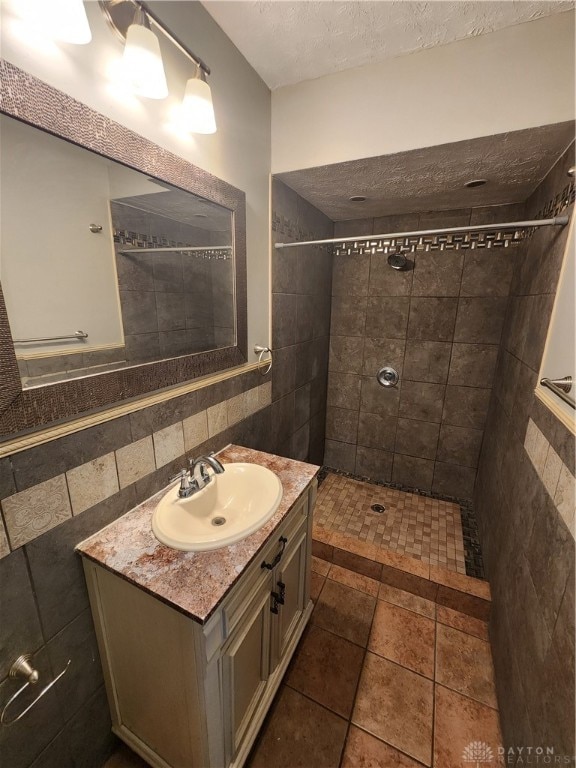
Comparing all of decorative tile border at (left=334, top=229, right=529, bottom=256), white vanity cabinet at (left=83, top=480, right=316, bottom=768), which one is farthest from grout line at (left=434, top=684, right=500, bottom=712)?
decorative tile border at (left=334, top=229, right=529, bottom=256)

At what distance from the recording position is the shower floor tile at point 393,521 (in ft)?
6.41

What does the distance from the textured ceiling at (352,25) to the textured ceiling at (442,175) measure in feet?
1.10

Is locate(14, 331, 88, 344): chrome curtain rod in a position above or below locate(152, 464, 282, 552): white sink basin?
above

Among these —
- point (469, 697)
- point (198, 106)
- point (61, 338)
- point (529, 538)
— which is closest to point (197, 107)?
point (198, 106)

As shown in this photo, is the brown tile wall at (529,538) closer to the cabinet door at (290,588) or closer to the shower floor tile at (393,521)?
the shower floor tile at (393,521)

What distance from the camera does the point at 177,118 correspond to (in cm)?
102

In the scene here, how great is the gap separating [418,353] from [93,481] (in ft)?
7.54

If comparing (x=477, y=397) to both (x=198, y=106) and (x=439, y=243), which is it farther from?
(x=198, y=106)

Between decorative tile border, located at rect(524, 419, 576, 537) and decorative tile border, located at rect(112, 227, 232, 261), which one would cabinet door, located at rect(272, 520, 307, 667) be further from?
decorative tile border, located at rect(112, 227, 232, 261)

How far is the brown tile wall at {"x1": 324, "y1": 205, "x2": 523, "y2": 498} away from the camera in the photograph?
218cm

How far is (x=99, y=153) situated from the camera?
0.81m

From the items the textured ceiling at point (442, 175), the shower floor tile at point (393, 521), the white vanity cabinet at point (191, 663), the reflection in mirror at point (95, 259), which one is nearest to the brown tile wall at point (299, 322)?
the textured ceiling at point (442, 175)

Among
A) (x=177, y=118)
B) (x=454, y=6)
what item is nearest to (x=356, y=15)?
(x=454, y=6)

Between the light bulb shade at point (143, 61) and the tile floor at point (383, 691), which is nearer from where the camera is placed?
the light bulb shade at point (143, 61)
